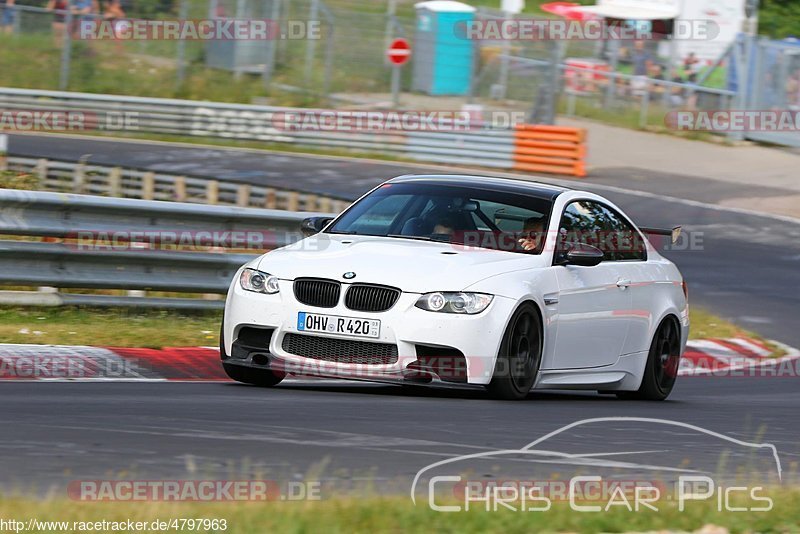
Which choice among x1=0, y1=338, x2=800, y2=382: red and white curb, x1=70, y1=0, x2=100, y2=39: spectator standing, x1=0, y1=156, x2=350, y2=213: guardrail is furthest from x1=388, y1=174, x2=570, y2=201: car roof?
x1=70, y1=0, x2=100, y2=39: spectator standing

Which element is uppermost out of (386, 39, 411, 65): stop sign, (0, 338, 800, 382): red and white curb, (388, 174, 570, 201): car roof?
(386, 39, 411, 65): stop sign

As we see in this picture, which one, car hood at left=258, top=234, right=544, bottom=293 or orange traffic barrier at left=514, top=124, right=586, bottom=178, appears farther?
orange traffic barrier at left=514, top=124, right=586, bottom=178

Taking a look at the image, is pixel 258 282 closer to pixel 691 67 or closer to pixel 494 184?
pixel 494 184

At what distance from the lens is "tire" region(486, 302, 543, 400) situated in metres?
8.41

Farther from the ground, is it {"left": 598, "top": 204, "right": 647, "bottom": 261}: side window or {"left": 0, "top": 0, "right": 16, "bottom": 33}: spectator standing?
{"left": 0, "top": 0, "right": 16, "bottom": 33}: spectator standing

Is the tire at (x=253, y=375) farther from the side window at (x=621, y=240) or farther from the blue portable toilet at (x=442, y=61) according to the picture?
the blue portable toilet at (x=442, y=61)

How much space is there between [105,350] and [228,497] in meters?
5.08

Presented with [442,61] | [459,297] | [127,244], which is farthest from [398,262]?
[442,61]

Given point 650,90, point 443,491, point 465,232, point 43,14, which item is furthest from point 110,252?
point 650,90

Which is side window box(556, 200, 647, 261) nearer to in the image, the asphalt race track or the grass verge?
the asphalt race track

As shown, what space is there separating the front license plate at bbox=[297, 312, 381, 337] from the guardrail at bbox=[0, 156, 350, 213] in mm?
12324

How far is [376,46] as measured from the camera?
34.9 meters

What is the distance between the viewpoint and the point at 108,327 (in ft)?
36.8

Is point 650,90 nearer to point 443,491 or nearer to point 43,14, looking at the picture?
point 43,14
